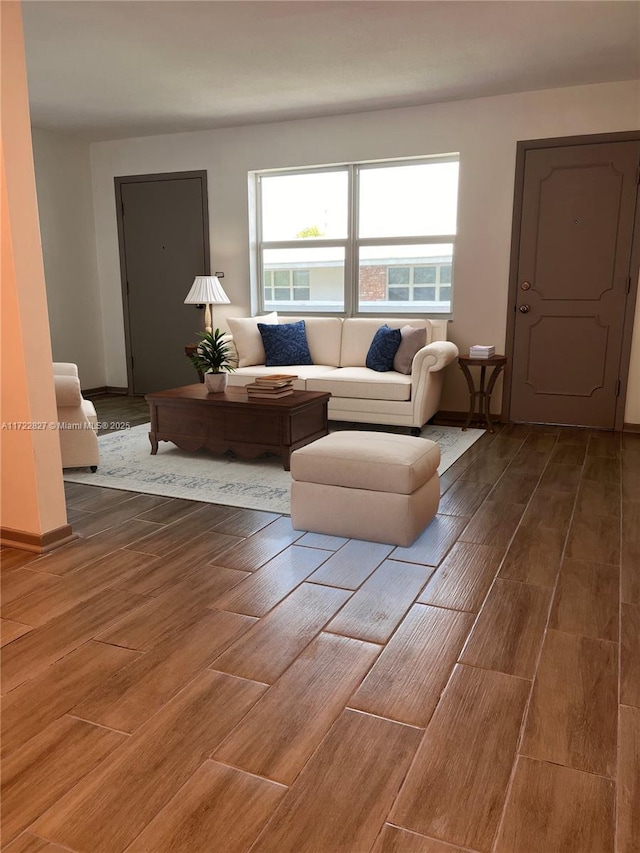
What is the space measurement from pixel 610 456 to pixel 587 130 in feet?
8.26

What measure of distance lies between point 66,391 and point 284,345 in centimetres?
222

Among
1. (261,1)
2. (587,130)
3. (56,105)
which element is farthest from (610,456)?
(56,105)

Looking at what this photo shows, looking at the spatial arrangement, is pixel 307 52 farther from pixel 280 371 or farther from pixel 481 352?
pixel 481 352

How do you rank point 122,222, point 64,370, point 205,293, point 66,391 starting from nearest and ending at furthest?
point 66,391, point 64,370, point 205,293, point 122,222

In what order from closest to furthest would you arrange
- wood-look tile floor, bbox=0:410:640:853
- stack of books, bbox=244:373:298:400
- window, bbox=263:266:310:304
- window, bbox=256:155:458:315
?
wood-look tile floor, bbox=0:410:640:853
stack of books, bbox=244:373:298:400
window, bbox=256:155:458:315
window, bbox=263:266:310:304

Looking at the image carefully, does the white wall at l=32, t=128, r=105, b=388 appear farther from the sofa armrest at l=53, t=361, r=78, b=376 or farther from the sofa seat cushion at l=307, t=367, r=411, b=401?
the sofa seat cushion at l=307, t=367, r=411, b=401

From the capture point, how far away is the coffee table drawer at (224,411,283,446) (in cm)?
395

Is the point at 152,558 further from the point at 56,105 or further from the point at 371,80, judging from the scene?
the point at 56,105

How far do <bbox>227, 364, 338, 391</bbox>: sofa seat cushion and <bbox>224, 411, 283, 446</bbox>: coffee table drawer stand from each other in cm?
106

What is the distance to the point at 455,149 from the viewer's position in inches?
208

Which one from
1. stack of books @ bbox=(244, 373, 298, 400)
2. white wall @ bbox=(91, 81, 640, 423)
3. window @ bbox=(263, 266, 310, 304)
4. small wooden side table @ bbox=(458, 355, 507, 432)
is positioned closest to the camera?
stack of books @ bbox=(244, 373, 298, 400)

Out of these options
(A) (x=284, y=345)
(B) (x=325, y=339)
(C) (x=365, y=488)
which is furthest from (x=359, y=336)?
(C) (x=365, y=488)

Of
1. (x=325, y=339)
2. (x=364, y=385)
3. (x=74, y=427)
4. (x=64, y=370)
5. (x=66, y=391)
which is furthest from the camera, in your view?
(x=325, y=339)

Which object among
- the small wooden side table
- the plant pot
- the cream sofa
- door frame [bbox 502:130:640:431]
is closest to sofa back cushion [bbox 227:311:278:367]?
the cream sofa
